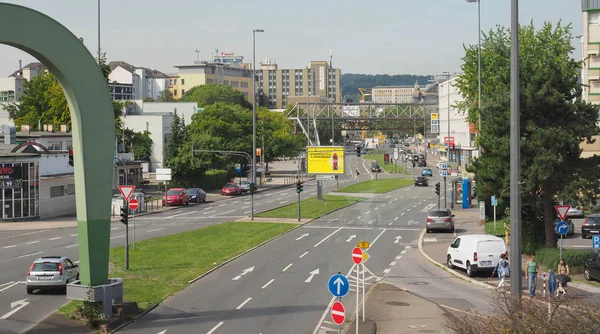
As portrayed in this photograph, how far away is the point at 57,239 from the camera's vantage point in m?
45.9

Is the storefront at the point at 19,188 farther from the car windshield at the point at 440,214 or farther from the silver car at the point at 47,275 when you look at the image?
the silver car at the point at 47,275

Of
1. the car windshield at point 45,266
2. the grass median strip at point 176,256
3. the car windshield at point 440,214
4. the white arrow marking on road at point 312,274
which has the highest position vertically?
the car windshield at point 45,266

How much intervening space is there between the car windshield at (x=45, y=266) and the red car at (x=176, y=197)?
4373cm

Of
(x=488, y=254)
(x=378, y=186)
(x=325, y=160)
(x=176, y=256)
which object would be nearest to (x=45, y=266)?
(x=176, y=256)

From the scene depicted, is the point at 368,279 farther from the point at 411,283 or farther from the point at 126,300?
the point at 126,300

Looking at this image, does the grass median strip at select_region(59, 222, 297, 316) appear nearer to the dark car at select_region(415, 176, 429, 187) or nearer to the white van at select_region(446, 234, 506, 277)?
the white van at select_region(446, 234, 506, 277)

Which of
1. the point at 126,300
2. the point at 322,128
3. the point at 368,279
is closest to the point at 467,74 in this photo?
the point at 368,279

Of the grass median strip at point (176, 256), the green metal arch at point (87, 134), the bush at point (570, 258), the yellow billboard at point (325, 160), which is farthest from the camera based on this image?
the yellow billboard at point (325, 160)

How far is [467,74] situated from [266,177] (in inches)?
2134

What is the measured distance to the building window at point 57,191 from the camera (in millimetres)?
61094

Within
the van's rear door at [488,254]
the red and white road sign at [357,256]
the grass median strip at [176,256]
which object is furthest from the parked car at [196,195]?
the red and white road sign at [357,256]

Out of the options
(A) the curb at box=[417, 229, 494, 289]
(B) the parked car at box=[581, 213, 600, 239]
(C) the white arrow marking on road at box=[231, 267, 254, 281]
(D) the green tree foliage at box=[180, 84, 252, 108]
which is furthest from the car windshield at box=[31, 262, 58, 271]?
(D) the green tree foliage at box=[180, 84, 252, 108]

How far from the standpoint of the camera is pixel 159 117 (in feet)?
371

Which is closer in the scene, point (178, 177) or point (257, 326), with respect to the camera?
point (257, 326)
